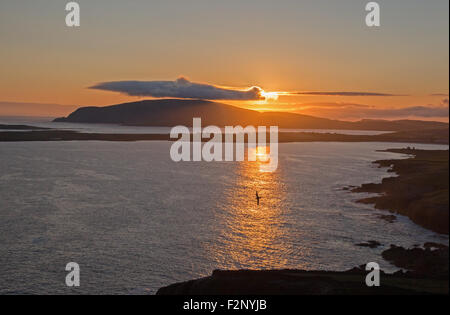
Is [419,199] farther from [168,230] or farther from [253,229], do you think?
[168,230]

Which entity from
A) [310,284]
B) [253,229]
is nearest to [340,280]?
[310,284]

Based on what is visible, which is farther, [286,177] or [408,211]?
[286,177]

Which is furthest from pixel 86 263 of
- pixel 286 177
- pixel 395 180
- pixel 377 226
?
pixel 286 177
